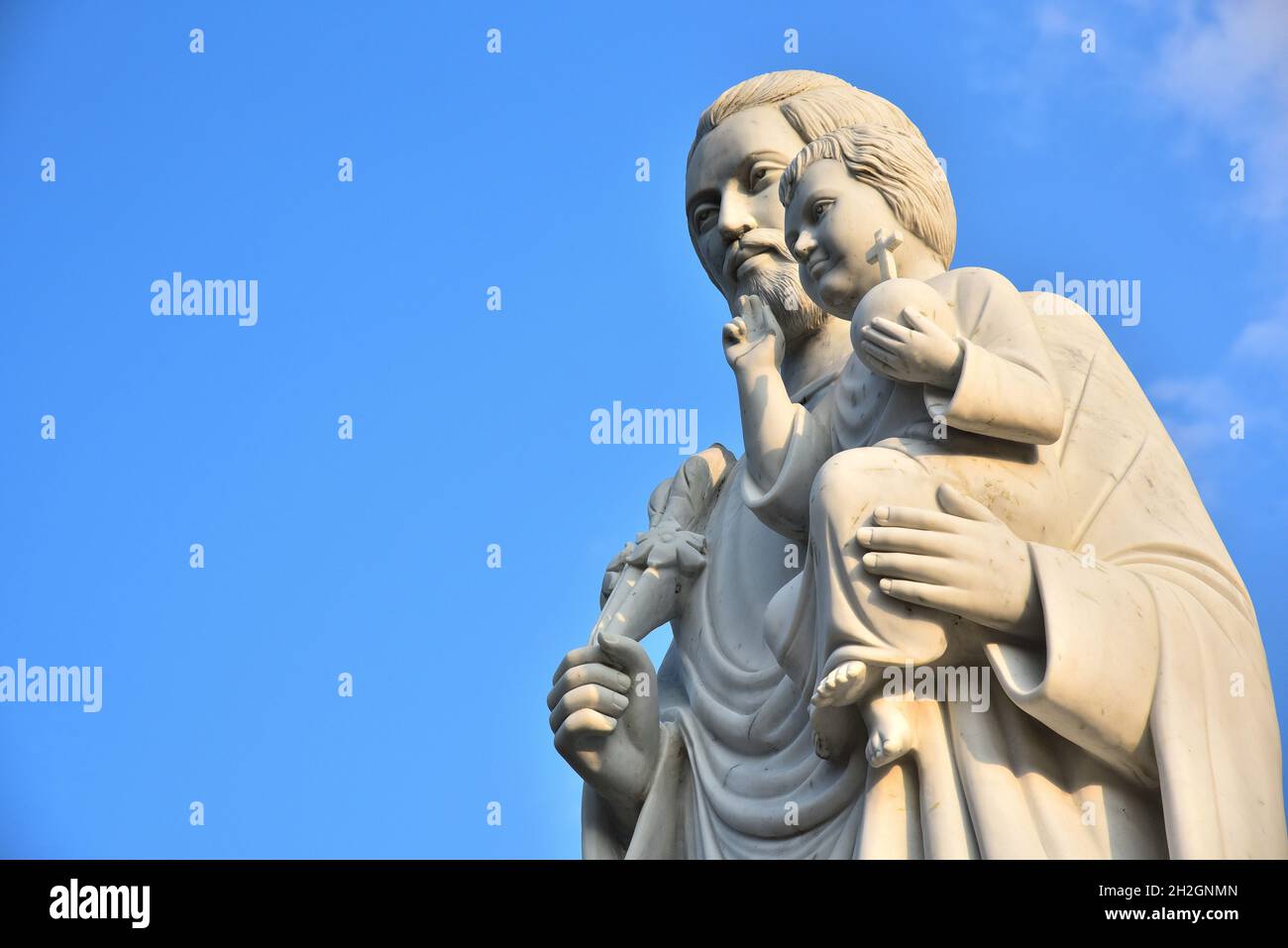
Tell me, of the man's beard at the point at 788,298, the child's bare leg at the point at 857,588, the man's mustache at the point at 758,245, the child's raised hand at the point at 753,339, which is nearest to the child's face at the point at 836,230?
the child's raised hand at the point at 753,339

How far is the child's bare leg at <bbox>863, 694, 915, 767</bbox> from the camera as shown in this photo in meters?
7.02

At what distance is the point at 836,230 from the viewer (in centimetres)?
799

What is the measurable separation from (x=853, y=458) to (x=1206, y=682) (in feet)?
4.44

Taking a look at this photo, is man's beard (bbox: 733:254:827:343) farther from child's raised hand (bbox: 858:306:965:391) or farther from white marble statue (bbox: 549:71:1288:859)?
child's raised hand (bbox: 858:306:965:391)

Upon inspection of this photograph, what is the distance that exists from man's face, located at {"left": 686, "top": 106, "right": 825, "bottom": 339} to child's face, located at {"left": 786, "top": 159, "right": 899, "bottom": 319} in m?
1.09

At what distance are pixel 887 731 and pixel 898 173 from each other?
221 centimetres

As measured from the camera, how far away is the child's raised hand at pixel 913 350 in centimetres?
718

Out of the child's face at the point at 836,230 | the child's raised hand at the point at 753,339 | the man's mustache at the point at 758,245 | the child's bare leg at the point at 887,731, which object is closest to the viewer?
the child's bare leg at the point at 887,731

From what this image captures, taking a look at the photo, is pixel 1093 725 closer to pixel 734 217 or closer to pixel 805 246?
pixel 805 246

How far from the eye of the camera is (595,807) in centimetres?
877

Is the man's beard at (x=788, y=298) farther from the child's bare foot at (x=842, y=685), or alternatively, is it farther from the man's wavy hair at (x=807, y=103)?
the child's bare foot at (x=842, y=685)

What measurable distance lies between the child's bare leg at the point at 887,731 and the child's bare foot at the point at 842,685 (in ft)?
0.26

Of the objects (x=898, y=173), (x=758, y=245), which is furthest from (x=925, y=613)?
(x=758, y=245)
